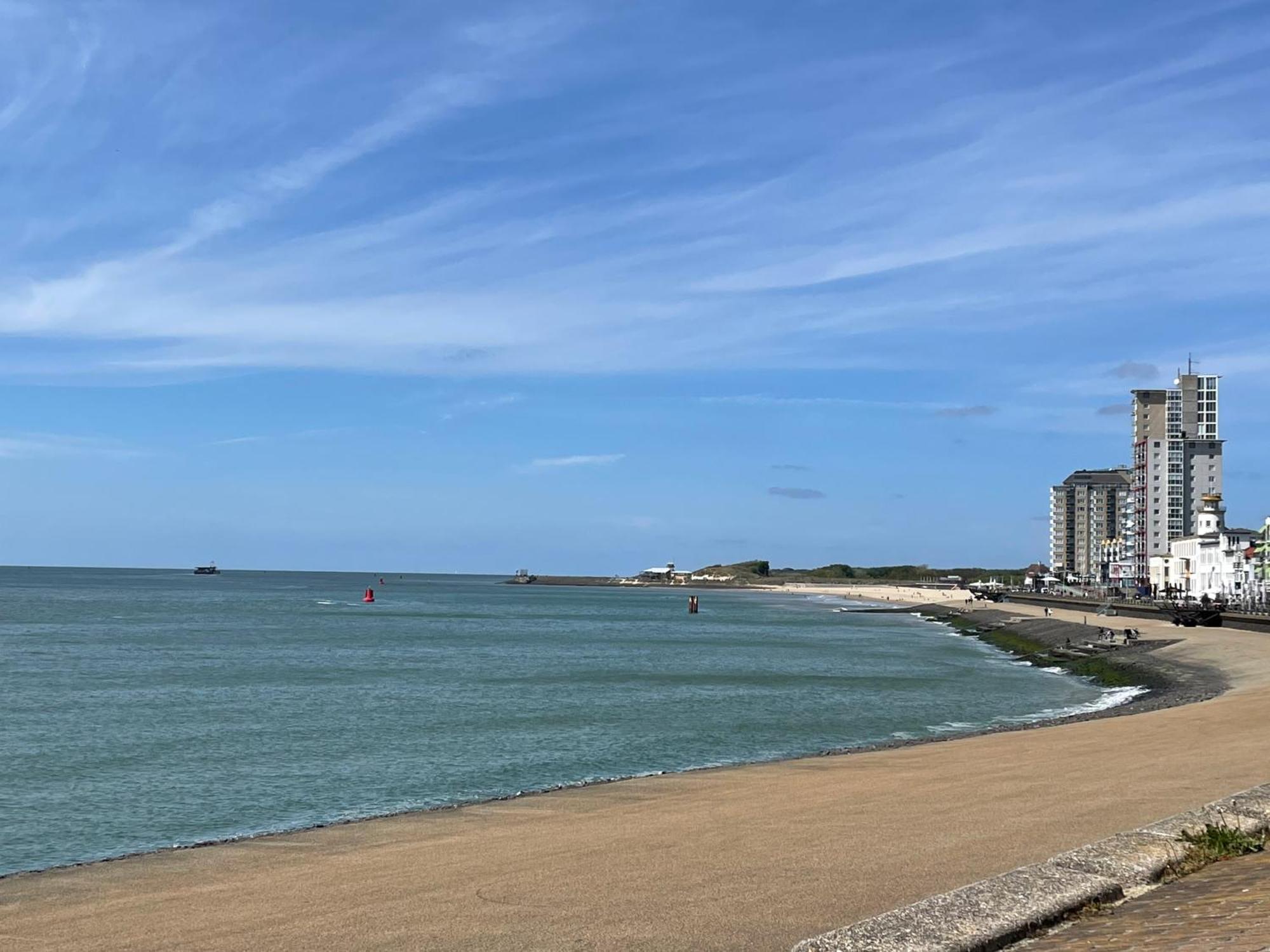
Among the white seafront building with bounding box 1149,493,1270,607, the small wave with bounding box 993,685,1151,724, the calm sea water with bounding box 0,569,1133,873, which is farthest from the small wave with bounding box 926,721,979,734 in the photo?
the white seafront building with bounding box 1149,493,1270,607

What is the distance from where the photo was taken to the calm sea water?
82.8ft

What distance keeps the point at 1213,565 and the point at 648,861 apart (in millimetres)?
146971

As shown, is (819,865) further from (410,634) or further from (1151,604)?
(1151,604)

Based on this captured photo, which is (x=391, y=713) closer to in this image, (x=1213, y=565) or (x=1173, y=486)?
(x=1213, y=565)

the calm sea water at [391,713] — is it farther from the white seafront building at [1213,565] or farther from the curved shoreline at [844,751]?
the white seafront building at [1213,565]

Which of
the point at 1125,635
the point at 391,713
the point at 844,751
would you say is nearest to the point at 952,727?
the point at 844,751

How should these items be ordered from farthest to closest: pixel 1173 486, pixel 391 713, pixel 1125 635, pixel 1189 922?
pixel 1173 486 < pixel 1125 635 < pixel 391 713 < pixel 1189 922

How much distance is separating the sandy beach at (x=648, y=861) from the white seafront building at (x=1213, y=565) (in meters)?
102

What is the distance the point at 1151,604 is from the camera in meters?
127

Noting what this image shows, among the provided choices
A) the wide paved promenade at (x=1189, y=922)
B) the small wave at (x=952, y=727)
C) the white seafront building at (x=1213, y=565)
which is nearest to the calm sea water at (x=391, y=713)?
the small wave at (x=952, y=727)

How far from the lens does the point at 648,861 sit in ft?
48.0

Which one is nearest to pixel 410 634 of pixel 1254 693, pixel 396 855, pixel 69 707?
pixel 69 707

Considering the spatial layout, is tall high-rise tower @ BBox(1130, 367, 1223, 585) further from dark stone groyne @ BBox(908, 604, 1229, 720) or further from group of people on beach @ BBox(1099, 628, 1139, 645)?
group of people on beach @ BBox(1099, 628, 1139, 645)

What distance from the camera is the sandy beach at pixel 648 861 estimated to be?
1145 cm
